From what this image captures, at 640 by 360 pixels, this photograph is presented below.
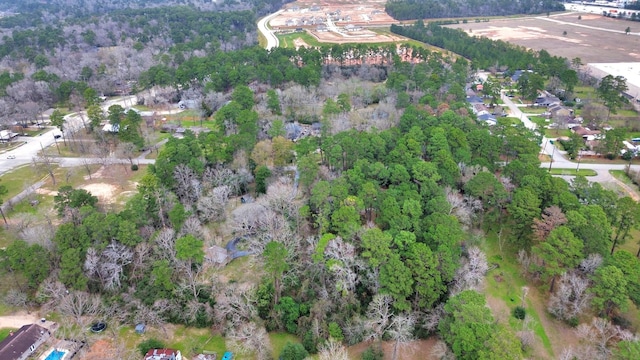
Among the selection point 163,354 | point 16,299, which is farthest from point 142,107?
point 163,354

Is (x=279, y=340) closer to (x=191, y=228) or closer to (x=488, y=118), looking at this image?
(x=191, y=228)

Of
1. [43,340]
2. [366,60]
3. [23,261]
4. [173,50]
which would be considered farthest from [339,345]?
[173,50]

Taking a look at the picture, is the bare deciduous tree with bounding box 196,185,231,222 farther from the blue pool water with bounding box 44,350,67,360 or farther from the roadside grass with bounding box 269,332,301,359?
the blue pool water with bounding box 44,350,67,360

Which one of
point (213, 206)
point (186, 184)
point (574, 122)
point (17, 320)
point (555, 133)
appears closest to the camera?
point (17, 320)

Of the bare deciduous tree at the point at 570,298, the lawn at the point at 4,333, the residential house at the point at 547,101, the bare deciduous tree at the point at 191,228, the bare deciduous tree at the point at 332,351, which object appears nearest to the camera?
the bare deciduous tree at the point at 332,351

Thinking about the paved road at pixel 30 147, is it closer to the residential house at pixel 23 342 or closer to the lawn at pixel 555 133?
the residential house at pixel 23 342

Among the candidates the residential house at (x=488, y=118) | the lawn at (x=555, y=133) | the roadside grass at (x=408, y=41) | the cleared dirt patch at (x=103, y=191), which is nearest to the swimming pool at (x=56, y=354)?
the cleared dirt patch at (x=103, y=191)
